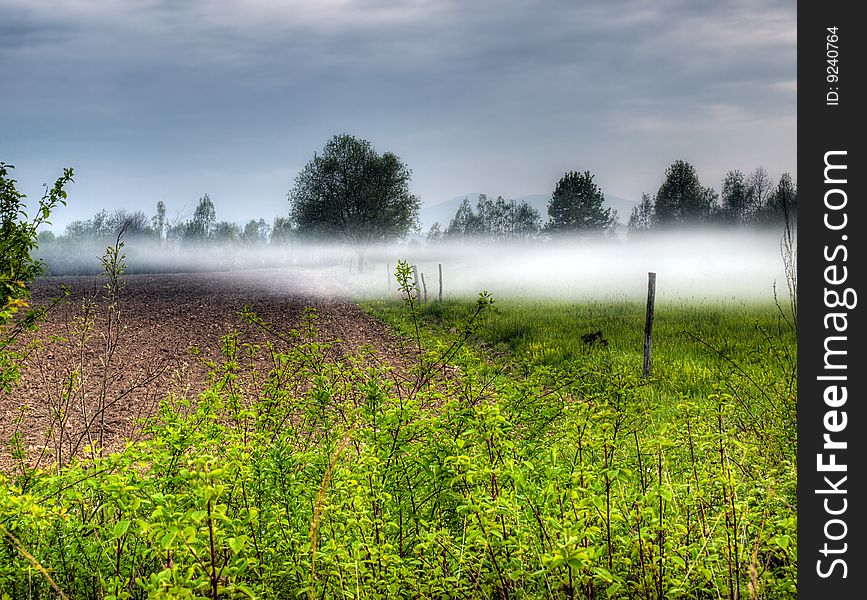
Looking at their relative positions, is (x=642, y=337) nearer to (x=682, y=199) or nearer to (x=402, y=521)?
(x=402, y=521)

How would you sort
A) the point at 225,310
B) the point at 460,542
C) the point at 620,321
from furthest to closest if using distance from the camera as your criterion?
1. the point at 225,310
2. the point at 620,321
3. the point at 460,542

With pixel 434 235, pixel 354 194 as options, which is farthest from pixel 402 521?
pixel 434 235

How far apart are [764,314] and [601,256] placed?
53.2 meters

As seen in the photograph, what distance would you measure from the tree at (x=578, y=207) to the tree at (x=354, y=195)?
28.2 metres

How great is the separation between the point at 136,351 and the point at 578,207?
68127 millimetres

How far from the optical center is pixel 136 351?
770 inches

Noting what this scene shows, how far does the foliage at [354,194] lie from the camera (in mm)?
58312

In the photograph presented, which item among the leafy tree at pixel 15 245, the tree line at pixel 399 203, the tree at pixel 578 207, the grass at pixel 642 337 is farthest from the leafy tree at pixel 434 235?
the leafy tree at pixel 15 245

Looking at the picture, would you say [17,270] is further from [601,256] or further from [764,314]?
[601,256]

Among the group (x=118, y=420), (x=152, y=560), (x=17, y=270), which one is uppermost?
(x=17, y=270)

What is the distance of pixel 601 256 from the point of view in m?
73.2

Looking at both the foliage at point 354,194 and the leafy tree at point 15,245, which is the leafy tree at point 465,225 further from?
the leafy tree at point 15,245
